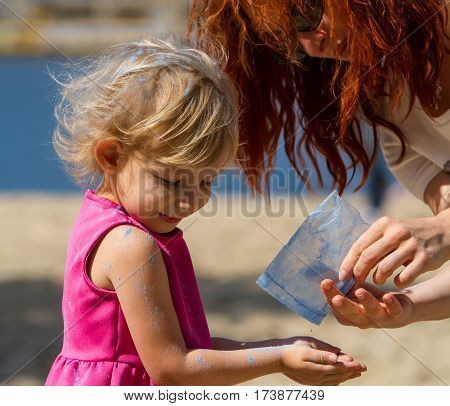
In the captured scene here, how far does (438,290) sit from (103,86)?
789mm

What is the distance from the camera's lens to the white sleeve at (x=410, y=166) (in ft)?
7.04

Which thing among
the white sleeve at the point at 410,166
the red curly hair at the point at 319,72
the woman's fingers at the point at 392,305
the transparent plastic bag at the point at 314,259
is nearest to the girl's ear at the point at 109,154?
the transparent plastic bag at the point at 314,259

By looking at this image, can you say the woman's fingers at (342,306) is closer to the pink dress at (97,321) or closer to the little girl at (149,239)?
the little girl at (149,239)

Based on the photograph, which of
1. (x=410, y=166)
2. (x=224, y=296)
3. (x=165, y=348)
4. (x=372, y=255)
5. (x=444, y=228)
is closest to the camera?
(x=165, y=348)

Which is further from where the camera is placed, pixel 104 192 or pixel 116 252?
pixel 104 192

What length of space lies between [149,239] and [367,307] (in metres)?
0.44

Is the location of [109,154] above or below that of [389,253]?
above

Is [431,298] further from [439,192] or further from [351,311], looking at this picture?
[439,192]

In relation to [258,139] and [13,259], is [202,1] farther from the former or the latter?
[13,259]

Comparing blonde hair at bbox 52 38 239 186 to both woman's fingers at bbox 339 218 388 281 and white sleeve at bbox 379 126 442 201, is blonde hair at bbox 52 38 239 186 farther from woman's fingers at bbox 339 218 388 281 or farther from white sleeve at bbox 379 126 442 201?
white sleeve at bbox 379 126 442 201

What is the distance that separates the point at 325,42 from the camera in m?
1.84

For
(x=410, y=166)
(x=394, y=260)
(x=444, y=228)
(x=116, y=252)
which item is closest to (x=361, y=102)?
(x=410, y=166)

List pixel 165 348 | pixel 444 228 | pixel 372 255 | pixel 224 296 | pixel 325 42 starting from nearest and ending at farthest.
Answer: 1. pixel 165 348
2. pixel 372 255
3. pixel 444 228
4. pixel 325 42
5. pixel 224 296

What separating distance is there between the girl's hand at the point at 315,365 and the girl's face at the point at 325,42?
0.65 m
